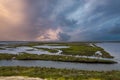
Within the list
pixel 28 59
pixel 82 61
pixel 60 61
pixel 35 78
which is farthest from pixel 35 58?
pixel 35 78

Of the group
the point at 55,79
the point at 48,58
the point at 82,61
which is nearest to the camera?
the point at 55,79

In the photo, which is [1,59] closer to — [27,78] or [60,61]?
[60,61]

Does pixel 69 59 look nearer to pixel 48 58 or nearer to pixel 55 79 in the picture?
pixel 48 58

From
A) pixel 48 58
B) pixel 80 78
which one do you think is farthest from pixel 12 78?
pixel 48 58

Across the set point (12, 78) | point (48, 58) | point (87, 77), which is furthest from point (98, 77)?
point (48, 58)

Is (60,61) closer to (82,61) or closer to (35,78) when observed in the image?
(82,61)

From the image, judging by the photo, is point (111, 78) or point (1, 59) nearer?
point (111, 78)

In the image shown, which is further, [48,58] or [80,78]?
[48,58]

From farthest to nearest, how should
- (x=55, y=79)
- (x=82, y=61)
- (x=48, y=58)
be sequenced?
(x=48, y=58) → (x=82, y=61) → (x=55, y=79)
